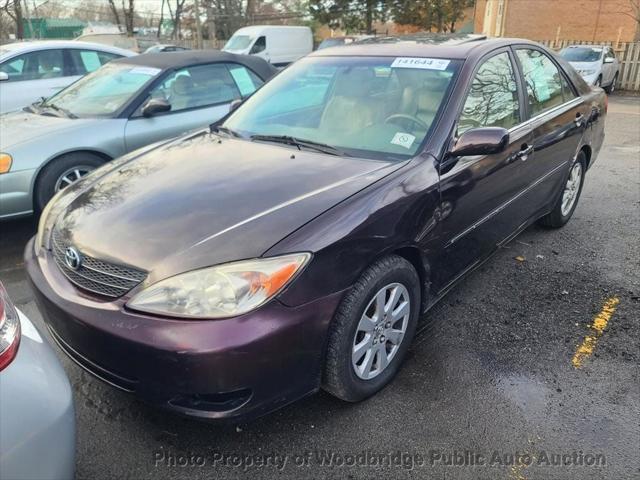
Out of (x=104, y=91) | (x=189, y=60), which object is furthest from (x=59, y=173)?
(x=189, y=60)

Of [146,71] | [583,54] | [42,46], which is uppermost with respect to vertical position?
[42,46]

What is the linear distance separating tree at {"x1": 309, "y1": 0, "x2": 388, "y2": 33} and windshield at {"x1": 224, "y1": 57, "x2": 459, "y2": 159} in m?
30.5

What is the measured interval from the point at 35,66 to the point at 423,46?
20.1ft

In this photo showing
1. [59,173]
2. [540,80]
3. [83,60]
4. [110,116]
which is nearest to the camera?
[540,80]

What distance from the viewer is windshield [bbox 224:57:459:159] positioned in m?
2.80

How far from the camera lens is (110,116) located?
4.69 meters

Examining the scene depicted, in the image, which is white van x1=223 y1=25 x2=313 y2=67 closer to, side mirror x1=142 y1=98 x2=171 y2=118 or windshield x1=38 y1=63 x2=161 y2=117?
windshield x1=38 y1=63 x2=161 y2=117

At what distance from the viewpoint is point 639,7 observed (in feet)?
58.7

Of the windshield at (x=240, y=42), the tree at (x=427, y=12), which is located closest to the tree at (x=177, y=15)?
the tree at (x=427, y=12)

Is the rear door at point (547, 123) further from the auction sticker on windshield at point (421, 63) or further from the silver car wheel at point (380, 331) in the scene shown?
the silver car wheel at point (380, 331)

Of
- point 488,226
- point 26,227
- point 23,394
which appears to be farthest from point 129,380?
point 26,227

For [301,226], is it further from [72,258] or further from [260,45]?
[260,45]

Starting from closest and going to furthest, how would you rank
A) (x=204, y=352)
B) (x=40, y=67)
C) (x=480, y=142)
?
1. (x=204, y=352)
2. (x=480, y=142)
3. (x=40, y=67)

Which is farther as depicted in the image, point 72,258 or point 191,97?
point 191,97
